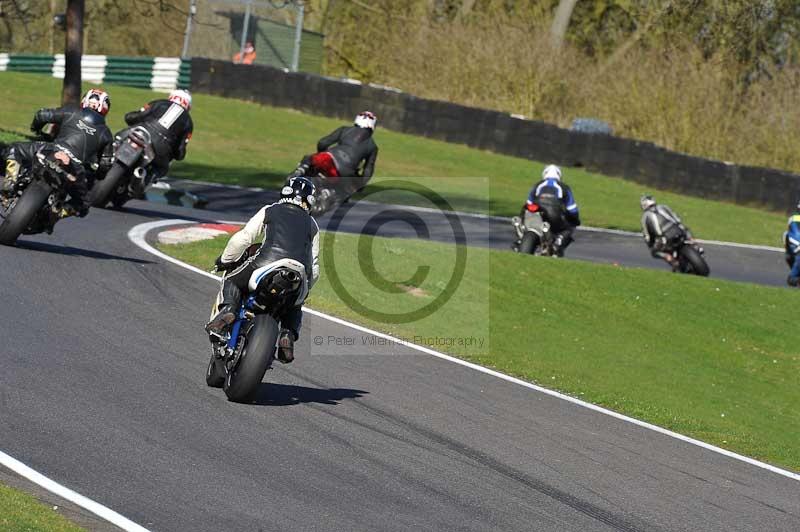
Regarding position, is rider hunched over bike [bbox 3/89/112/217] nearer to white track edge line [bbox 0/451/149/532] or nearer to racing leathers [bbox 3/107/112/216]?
racing leathers [bbox 3/107/112/216]

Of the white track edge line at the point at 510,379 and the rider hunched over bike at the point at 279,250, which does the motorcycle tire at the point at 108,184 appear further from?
the rider hunched over bike at the point at 279,250

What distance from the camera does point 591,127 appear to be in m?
33.8

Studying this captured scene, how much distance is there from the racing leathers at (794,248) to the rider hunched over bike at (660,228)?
1744 mm

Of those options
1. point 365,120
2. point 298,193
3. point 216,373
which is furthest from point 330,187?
point 216,373

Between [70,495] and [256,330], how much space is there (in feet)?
7.36

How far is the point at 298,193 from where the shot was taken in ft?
27.8

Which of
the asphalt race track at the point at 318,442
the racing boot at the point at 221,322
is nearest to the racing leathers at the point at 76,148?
the asphalt race track at the point at 318,442

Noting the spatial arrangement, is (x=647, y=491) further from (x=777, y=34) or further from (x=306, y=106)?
(x=777, y=34)

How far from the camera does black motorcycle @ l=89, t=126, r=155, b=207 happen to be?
50.8ft

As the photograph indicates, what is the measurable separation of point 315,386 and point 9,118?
21.3 meters

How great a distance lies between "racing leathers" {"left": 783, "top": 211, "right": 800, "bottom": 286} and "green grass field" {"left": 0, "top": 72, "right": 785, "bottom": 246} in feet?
20.4

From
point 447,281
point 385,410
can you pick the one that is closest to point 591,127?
point 447,281

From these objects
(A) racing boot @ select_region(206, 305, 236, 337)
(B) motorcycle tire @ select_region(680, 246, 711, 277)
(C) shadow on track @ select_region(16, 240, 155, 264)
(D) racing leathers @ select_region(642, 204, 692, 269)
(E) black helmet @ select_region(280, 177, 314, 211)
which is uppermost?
(E) black helmet @ select_region(280, 177, 314, 211)

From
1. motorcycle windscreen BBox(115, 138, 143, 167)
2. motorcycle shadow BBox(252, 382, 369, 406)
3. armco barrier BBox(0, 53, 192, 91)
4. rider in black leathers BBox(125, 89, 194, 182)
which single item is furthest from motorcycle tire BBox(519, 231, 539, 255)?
armco barrier BBox(0, 53, 192, 91)
